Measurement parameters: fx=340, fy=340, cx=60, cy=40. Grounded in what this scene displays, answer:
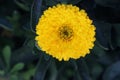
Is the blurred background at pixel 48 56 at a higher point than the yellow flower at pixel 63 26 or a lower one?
lower

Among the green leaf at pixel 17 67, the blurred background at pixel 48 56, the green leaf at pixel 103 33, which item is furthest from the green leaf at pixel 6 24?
the green leaf at pixel 103 33

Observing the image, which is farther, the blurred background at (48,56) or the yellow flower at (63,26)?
the blurred background at (48,56)

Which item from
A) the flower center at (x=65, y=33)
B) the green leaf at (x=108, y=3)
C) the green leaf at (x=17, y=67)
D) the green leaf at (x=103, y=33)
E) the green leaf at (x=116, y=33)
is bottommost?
the green leaf at (x=17, y=67)

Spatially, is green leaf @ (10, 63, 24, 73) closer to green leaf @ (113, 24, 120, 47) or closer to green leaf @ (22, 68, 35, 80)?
green leaf @ (22, 68, 35, 80)

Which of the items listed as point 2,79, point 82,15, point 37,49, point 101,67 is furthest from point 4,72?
point 82,15

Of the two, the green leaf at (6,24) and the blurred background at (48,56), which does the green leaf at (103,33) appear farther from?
the green leaf at (6,24)

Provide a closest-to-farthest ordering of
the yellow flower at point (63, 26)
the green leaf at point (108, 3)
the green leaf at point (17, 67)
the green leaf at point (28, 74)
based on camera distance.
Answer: the yellow flower at point (63, 26), the green leaf at point (108, 3), the green leaf at point (17, 67), the green leaf at point (28, 74)
